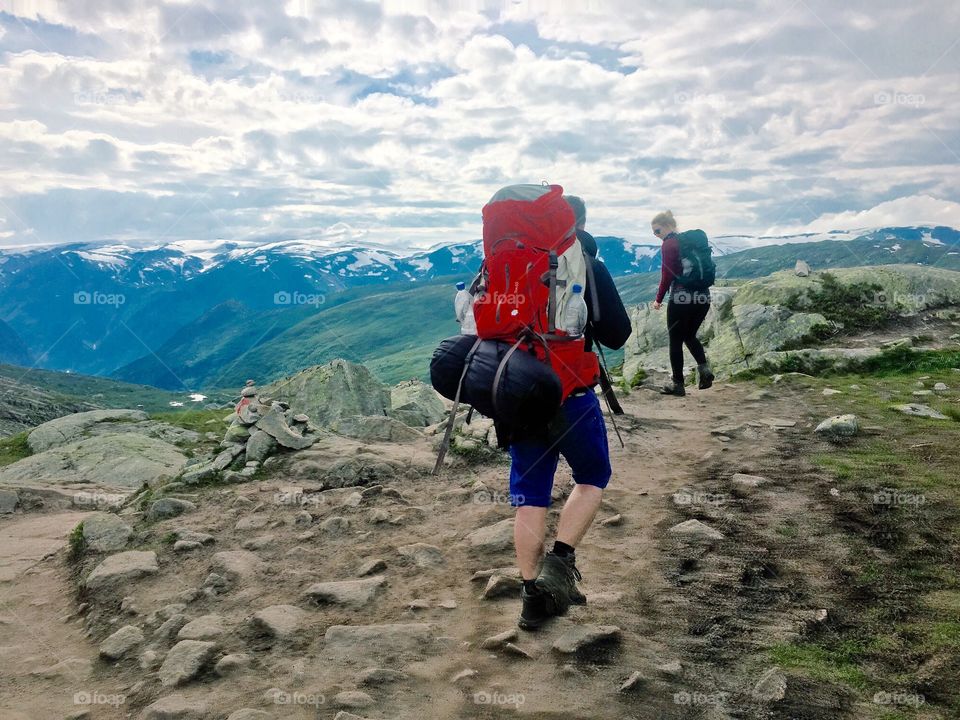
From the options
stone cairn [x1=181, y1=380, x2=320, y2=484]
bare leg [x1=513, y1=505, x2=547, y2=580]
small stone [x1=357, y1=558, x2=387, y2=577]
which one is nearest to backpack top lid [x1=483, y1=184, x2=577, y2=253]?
bare leg [x1=513, y1=505, x2=547, y2=580]

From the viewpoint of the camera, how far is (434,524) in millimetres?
8445

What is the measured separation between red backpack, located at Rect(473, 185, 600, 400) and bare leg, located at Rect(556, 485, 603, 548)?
92 centimetres

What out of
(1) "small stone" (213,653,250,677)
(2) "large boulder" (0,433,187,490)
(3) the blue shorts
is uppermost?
(3) the blue shorts

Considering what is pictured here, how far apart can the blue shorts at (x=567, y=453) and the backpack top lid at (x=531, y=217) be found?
1430mm

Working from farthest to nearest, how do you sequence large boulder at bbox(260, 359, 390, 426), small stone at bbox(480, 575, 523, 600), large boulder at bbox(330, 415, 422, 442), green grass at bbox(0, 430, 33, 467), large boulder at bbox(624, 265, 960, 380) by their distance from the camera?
large boulder at bbox(260, 359, 390, 426) → green grass at bbox(0, 430, 33, 467) → large boulder at bbox(624, 265, 960, 380) → large boulder at bbox(330, 415, 422, 442) → small stone at bbox(480, 575, 523, 600)

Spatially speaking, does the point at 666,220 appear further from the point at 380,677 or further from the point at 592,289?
the point at 380,677

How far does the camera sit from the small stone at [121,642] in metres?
5.98

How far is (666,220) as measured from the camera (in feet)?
46.1

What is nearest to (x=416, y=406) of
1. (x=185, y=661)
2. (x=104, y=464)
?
(x=104, y=464)

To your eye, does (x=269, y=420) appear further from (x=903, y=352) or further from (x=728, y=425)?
(x=903, y=352)

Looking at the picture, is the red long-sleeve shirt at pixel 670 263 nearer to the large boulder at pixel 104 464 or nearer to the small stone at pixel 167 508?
the small stone at pixel 167 508

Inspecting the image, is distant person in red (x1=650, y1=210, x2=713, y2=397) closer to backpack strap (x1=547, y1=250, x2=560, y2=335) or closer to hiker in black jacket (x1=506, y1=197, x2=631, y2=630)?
hiker in black jacket (x1=506, y1=197, x2=631, y2=630)

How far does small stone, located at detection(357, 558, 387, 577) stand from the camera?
695 cm

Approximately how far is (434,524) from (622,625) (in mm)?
3776
